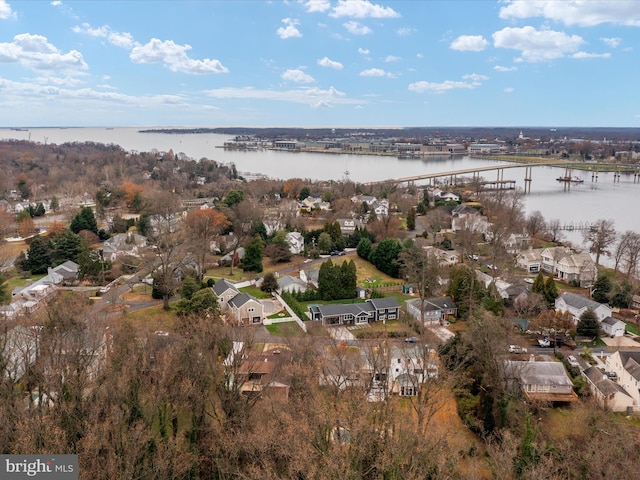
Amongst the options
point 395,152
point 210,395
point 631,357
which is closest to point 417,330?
point 631,357

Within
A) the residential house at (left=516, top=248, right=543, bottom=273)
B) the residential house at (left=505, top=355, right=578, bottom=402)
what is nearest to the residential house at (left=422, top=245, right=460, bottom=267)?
the residential house at (left=516, top=248, right=543, bottom=273)

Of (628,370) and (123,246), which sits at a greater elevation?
(123,246)

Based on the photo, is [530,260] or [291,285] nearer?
[291,285]

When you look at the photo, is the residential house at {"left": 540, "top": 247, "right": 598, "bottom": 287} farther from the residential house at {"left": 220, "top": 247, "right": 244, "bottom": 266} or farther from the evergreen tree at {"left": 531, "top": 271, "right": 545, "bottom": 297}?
the residential house at {"left": 220, "top": 247, "right": 244, "bottom": 266}

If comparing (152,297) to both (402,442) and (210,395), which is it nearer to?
(210,395)

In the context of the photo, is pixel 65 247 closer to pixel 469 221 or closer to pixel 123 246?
pixel 123 246

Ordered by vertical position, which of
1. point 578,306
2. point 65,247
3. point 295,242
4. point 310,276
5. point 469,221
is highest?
point 469,221

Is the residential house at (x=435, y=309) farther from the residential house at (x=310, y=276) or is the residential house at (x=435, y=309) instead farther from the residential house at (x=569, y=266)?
the residential house at (x=569, y=266)

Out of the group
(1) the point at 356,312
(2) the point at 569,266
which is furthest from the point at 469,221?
(1) the point at 356,312
